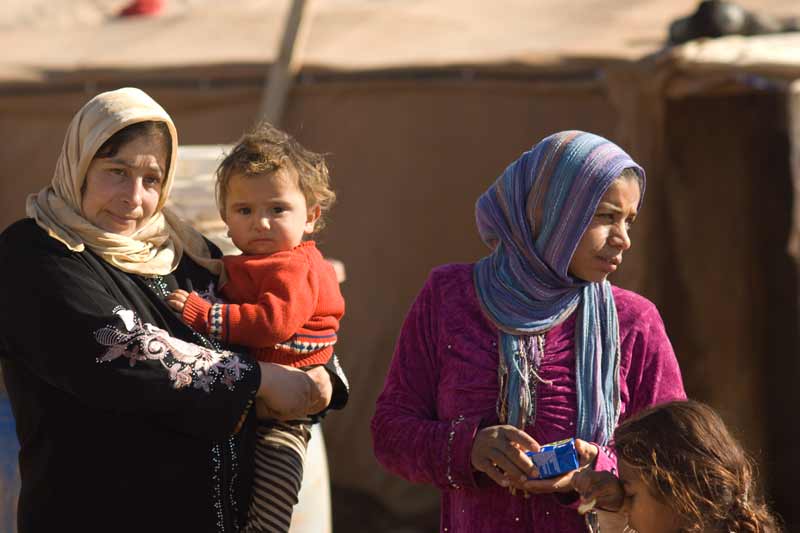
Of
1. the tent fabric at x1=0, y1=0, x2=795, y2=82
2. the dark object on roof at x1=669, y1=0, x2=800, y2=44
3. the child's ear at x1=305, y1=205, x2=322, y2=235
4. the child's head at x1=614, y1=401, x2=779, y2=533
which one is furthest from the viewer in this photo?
the tent fabric at x1=0, y1=0, x2=795, y2=82

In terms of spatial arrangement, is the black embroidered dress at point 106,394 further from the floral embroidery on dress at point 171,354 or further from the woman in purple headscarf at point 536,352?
the woman in purple headscarf at point 536,352

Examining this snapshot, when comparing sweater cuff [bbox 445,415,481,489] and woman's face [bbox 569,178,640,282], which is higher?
woman's face [bbox 569,178,640,282]

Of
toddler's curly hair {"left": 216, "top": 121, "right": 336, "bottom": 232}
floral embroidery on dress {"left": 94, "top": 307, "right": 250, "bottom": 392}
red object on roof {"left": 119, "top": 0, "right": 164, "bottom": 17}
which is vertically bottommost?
floral embroidery on dress {"left": 94, "top": 307, "right": 250, "bottom": 392}

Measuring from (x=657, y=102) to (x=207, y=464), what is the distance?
3127 millimetres

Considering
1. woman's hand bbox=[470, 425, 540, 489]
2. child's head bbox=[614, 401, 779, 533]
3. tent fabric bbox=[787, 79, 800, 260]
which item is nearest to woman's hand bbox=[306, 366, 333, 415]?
woman's hand bbox=[470, 425, 540, 489]

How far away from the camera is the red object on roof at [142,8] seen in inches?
303

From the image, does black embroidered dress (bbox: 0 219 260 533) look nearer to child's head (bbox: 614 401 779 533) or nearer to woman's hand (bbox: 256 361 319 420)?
woman's hand (bbox: 256 361 319 420)

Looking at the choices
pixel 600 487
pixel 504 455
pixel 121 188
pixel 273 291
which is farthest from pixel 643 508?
pixel 121 188

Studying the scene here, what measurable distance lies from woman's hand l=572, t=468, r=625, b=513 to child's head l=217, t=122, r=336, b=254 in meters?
0.79

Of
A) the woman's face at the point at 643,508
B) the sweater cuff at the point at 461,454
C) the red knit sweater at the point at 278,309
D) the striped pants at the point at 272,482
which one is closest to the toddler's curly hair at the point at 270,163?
the red knit sweater at the point at 278,309

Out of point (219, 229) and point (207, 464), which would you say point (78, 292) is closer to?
point (207, 464)

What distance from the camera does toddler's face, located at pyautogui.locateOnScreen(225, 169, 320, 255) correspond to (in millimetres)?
2711

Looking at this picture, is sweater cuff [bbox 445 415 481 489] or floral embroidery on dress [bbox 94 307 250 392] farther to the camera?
sweater cuff [bbox 445 415 481 489]

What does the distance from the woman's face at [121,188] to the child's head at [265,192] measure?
0.24 meters
